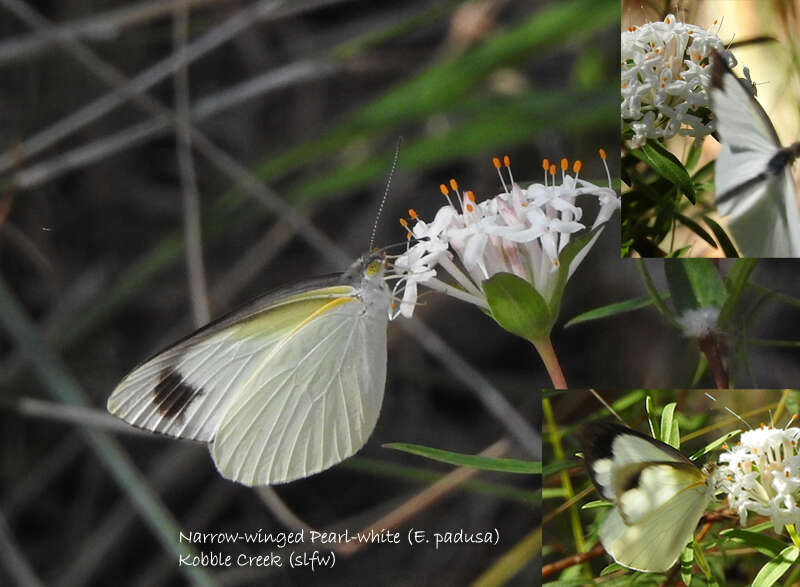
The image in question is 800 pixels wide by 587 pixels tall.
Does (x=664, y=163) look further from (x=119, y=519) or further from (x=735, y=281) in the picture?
(x=119, y=519)

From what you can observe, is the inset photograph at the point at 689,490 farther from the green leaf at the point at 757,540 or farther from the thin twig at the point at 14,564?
the thin twig at the point at 14,564

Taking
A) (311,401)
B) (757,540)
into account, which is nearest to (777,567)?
(757,540)

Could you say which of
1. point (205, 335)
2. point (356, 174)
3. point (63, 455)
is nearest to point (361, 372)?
point (205, 335)

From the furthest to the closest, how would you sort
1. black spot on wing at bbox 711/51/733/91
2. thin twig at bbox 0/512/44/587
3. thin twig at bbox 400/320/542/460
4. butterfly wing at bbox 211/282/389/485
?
thin twig at bbox 0/512/44/587, thin twig at bbox 400/320/542/460, butterfly wing at bbox 211/282/389/485, black spot on wing at bbox 711/51/733/91

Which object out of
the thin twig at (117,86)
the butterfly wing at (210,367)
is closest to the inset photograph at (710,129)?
the butterfly wing at (210,367)

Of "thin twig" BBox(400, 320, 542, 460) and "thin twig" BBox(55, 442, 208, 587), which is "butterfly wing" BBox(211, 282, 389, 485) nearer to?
"thin twig" BBox(400, 320, 542, 460)

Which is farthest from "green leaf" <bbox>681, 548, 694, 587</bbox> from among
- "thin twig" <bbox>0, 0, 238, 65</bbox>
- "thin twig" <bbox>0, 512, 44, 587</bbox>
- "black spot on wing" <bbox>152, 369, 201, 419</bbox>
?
"thin twig" <bbox>0, 0, 238, 65</bbox>
